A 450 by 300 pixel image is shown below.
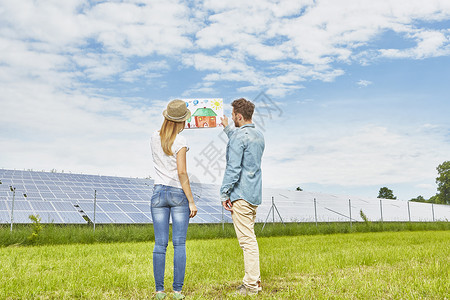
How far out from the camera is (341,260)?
604 cm

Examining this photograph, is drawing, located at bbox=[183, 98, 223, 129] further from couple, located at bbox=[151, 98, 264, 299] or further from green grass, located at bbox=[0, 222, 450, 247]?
green grass, located at bbox=[0, 222, 450, 247]

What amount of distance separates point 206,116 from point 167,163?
1.21 meters

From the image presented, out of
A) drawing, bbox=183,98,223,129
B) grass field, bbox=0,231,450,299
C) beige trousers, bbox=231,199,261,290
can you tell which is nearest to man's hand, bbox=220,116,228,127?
drawing, bbox=183,98,223,129

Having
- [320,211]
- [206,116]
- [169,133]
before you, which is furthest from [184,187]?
[320,211]

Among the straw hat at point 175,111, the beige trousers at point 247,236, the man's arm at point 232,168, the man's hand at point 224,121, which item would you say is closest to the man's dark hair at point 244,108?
the man's arm at point 232,168

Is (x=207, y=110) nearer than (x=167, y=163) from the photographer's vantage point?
No

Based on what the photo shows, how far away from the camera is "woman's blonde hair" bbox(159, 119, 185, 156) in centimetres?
382

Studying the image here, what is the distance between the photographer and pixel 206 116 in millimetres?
4863

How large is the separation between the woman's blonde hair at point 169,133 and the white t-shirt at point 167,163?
0.13ft

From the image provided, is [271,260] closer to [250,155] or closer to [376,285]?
[376,285]

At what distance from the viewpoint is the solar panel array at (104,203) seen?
1298 centimetres

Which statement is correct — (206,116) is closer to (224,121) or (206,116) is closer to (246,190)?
(224,121)

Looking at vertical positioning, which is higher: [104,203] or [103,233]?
[104,203]

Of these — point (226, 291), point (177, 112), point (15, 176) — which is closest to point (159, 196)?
point (177, 112)
